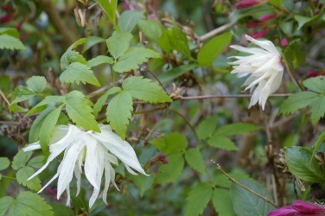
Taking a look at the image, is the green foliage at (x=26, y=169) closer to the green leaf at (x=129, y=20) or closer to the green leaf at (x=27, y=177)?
the green leaf at (x=27, y=177)

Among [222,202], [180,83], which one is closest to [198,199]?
[222,202]

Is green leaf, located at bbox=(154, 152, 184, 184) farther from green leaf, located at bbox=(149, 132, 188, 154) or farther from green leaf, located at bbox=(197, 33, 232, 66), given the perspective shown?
green leaf, located at bbox=(197, 33, 232, 66)

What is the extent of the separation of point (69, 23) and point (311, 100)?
3.91 feet

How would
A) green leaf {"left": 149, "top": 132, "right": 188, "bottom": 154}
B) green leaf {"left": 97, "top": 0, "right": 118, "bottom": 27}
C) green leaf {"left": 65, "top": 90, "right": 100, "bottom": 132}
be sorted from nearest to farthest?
green leaf {"left": 65, "top": 90, "right": 100, "bottom": 132} → green leaf {"left": 97, "top": 0, "right": 118, "bottom": 27} → green leaf {"left": 149, "top": 132, "right": 188, "bottom": 154}

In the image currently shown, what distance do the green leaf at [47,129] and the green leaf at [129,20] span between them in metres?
0.36

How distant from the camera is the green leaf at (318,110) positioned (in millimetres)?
895

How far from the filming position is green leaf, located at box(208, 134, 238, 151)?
3.67 ft

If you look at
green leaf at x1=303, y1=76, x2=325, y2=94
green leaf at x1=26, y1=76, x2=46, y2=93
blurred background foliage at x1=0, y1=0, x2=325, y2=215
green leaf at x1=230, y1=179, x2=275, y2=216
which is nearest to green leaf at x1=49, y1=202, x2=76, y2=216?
blurred background foliage at x1=0, y1=0, x2=325, y2=215

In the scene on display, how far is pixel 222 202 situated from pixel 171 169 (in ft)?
0.51

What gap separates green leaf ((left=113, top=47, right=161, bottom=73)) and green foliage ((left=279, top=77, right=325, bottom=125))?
318 millimetres

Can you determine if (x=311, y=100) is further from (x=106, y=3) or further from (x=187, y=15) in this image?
(x=187, y=15)

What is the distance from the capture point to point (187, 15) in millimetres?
2928

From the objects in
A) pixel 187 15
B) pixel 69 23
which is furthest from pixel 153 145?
pixel 187 15

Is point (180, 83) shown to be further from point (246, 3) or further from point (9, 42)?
point (9, 42)
